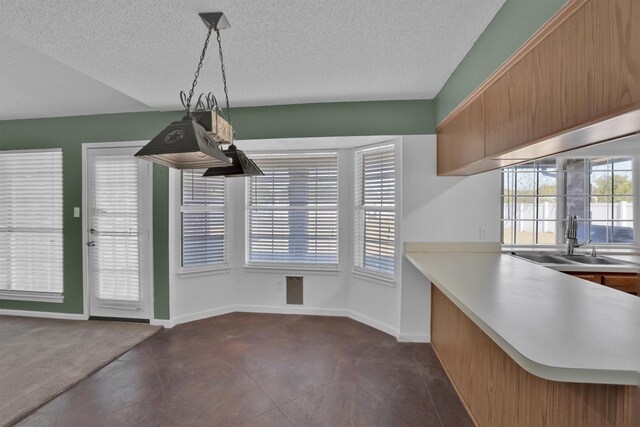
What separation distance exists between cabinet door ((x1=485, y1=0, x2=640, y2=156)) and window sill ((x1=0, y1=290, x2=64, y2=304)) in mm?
5132

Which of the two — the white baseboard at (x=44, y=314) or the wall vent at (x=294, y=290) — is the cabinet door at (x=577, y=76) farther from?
the white baseboard at (x=44, y=314)

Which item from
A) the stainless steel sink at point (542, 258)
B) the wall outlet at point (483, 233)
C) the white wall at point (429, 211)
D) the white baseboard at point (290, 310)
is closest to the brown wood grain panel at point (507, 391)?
the white wall at point (429, 211)

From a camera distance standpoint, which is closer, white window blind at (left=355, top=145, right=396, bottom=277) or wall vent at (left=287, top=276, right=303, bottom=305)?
white window blind at (left=355, top=145, right=396, bottom=277)

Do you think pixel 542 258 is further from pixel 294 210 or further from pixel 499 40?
pixel 294 210

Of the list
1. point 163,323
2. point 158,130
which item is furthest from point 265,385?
point 158,130

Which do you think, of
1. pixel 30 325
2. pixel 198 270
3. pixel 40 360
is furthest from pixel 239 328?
pixel 30 325

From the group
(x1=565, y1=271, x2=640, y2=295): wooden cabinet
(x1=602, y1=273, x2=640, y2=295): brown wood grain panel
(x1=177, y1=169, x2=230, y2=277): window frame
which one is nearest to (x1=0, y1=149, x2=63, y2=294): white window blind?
(x1=177, y1=169, x2=230, y2=277): window frame

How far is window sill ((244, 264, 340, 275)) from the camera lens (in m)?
3.89

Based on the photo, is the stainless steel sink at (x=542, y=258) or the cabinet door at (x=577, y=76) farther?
the stainless steel sink at (x=542, y=258)

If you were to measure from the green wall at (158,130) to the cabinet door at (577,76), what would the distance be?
167 centimetres

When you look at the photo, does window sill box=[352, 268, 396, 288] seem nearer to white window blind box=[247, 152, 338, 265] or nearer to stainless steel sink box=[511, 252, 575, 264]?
white window blind box=[247, 152, 338, 265]

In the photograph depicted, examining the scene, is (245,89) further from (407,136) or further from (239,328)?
(239,328)

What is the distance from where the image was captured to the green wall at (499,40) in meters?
1.37

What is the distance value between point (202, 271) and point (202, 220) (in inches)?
25.4
